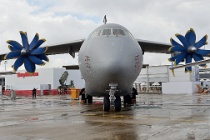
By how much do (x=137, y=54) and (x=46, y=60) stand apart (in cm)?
819

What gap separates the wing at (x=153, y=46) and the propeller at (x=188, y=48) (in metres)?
0.97

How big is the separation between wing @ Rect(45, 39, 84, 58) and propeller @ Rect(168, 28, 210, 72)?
613cm

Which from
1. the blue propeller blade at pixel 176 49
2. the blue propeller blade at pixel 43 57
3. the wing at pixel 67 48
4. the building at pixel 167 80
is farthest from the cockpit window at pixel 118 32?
the building at pixel 167 80

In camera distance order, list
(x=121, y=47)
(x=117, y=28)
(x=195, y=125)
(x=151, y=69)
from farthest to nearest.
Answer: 1. (x=151, y=69)
2. (x=117, y=28)
3. (x=121, y=47)
4. (x=195, y=125)

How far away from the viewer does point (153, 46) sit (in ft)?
61.6

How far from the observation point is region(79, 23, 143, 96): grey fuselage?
10.7 meters

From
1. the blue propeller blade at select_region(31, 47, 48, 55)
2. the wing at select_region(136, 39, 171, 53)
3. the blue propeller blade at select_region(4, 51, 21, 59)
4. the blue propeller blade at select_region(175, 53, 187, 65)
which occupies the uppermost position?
the wing at select_region(136, 39, 171, 53)

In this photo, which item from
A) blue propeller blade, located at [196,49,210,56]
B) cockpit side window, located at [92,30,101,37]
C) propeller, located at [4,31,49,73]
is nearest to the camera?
cockpit side window, located at [92,30,101,37]

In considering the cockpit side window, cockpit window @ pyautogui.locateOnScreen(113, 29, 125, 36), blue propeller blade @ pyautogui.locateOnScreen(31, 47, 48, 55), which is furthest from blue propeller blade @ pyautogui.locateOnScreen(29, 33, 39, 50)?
cockpit window @ pyautogui.locateOnScreen(113, 29, 125, 36)

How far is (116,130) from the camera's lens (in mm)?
7270

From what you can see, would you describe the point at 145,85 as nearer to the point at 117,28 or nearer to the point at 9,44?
the point at 9,44

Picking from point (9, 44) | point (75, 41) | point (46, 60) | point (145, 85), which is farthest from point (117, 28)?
point (145, 85)

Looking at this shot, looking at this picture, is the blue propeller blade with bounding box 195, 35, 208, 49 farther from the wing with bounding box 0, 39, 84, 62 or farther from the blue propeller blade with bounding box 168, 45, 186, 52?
the wing with bounding box 0, 39, 84, 62

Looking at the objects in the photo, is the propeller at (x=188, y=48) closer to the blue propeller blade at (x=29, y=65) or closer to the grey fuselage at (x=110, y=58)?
the grey fuselage at (x=110, y=58)
